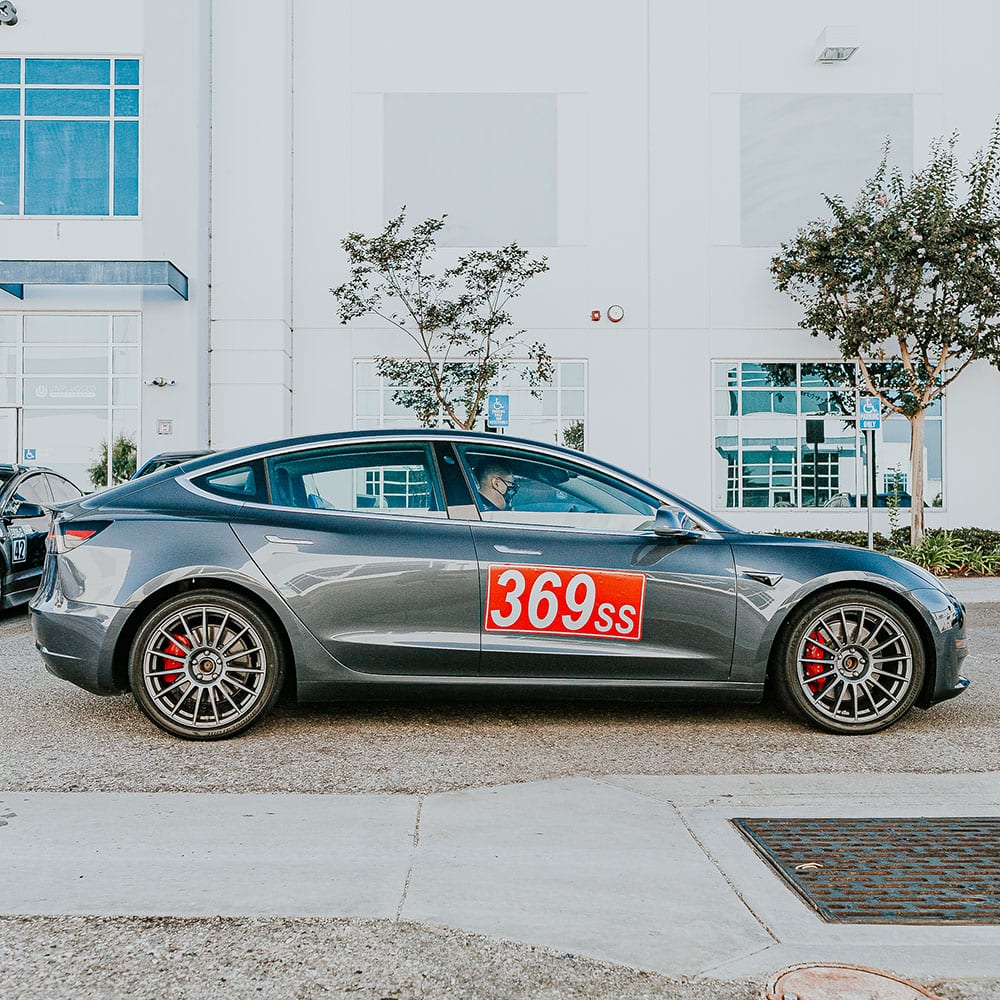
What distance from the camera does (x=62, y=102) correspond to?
19.4 meters

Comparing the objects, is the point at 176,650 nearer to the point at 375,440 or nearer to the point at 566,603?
the point at 375,440

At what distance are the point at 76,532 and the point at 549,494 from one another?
7.88ft

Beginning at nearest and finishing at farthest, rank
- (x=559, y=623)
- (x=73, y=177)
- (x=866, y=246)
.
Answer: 1. (x=559, y=623)
2. (x=866, y=246)
3. (x=73, y=177)

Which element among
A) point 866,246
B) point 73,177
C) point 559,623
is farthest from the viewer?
point 73,177

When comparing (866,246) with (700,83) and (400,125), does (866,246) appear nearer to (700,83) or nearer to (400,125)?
(700,83)

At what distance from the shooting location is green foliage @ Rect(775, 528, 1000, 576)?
17.0 metres

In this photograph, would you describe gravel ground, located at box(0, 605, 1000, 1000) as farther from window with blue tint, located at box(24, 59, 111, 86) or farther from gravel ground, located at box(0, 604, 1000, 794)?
window with blue tint, located at box(24, 59, 111, 86)

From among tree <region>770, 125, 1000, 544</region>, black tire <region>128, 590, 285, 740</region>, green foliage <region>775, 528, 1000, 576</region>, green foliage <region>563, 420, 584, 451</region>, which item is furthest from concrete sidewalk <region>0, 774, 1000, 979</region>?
green foliage <region>563, 420, 584, 451</region>

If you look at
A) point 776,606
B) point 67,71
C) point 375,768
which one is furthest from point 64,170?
point 776,606

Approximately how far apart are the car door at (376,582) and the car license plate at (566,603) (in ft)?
0.55

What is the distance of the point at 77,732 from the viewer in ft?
17.8

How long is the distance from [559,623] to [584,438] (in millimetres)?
14689

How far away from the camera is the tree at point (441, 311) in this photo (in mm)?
18359

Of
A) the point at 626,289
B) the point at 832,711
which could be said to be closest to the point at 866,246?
the point at 626,289
